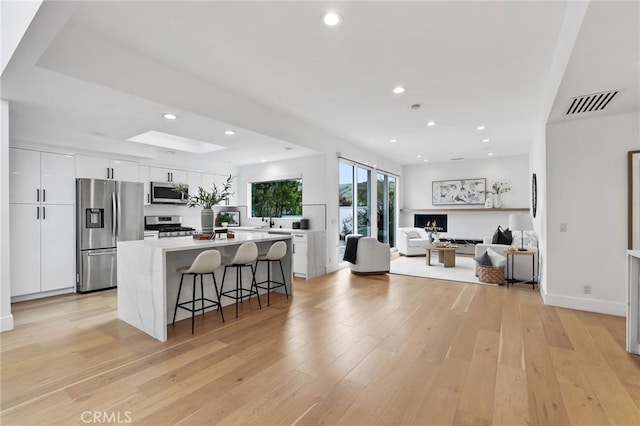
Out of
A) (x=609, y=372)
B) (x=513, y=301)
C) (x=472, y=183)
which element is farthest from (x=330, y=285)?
(x=472, y=183)

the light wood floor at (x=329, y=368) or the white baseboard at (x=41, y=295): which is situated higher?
the white baseboard at (x=41, y=295)

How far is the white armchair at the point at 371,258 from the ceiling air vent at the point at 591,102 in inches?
136

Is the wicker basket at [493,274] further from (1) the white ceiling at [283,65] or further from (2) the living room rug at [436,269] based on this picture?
(1) the white ceiling at [283,65]

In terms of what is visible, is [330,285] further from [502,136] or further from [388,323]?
[502,136]

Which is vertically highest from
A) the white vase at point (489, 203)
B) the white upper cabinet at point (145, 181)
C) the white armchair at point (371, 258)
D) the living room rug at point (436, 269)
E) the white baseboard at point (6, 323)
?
the white upper cabinet at point (145, 181)

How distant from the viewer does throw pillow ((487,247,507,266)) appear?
519cm

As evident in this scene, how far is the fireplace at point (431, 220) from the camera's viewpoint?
925cm

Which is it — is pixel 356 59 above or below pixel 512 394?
above

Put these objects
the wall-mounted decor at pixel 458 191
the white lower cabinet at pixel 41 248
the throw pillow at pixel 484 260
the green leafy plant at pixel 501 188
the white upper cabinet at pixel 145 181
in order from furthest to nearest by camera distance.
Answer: the wall-mounted decor at pixel 458 191 < the green leafy plant at pixel 501 188 < the white upper cabinet at pixel 145 181 < the throw pillow at pixel 484 260 < the white lower cabinet at pixel 41 248

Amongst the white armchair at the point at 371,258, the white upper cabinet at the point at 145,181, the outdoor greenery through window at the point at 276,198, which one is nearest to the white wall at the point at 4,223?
the white upper cabinet at the point at 145,181

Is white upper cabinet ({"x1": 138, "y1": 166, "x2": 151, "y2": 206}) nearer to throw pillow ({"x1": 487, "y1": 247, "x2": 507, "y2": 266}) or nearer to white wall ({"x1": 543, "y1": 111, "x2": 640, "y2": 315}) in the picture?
throw pillow ({"x1": 487, "y1": 247, "x2": 507, "y2": 266})

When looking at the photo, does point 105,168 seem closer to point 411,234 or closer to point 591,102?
point 591,102

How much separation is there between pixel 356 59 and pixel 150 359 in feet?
10.9

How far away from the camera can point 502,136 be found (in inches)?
245
